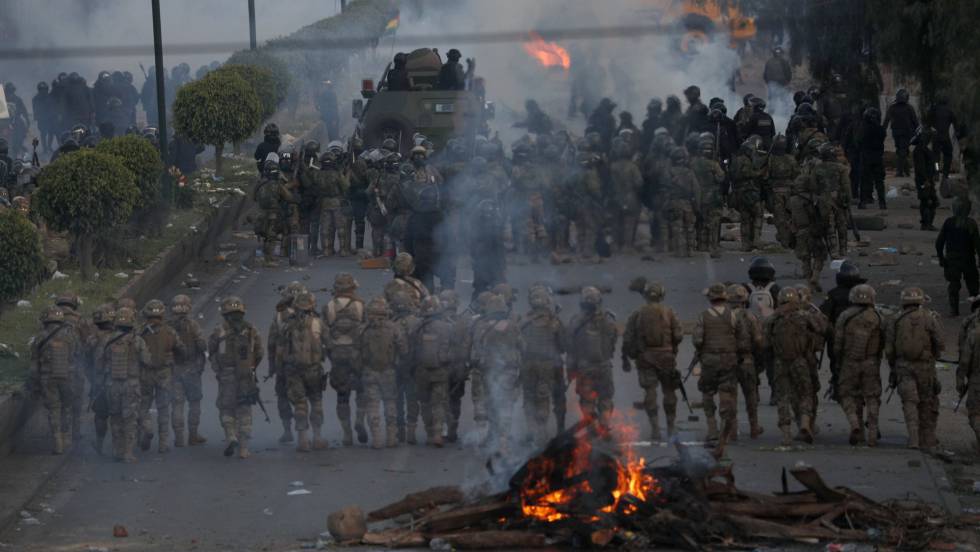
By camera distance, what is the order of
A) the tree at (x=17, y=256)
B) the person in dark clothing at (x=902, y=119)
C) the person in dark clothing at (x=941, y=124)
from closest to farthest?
the tree at (x=17, y=256), the person in dark clothing at (x=941, y=124), the person in dark clothing at (x=902, y=119)

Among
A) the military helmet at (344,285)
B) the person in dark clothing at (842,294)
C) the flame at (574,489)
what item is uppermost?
the military helmet at (344,285)

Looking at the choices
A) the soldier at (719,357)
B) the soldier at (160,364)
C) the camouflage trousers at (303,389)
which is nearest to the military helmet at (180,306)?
the soldier at (160,364)

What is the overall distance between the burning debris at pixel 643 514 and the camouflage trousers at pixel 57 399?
12.2 feet

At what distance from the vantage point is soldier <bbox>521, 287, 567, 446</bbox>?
1598cm

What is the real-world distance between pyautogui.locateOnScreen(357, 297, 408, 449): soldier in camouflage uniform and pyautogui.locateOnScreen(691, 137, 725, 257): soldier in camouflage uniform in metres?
8.94

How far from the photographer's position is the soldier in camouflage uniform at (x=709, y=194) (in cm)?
2420

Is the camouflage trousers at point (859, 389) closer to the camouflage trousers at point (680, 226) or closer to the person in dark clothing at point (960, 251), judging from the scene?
the person in dark clothing at point (960, 251)

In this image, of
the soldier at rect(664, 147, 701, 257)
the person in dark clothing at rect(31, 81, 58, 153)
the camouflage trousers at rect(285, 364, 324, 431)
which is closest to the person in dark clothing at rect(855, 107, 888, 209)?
the soldier at rect(664, 147, 701, 257)

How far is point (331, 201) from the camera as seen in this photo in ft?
81.8

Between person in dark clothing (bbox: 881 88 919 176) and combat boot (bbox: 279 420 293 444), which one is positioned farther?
person in dark clothing (bbox: 881 88 919 176)

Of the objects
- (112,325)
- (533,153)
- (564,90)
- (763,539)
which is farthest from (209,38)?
(763,539)

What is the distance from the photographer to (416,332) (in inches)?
634

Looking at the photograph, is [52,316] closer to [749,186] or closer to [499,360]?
[499,360]

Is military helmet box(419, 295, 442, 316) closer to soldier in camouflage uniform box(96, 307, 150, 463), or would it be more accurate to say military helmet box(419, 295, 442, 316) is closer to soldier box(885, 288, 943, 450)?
soldier in camouflage uniform box(96, 307, 150, 463)
